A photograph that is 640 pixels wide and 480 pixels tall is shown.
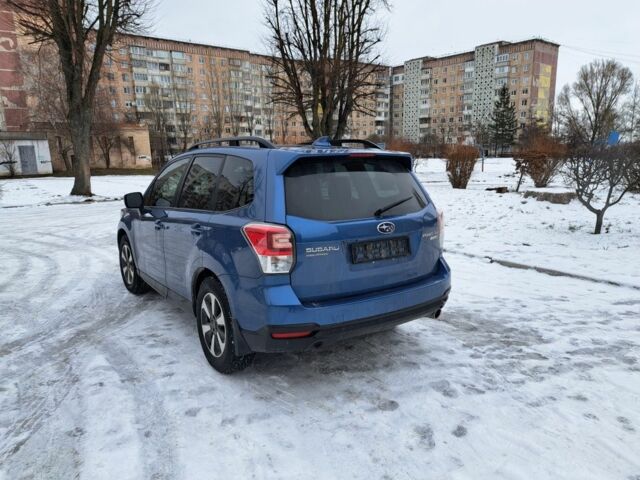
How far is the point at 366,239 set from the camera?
2.96 meters

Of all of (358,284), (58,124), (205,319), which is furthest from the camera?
(58,124)

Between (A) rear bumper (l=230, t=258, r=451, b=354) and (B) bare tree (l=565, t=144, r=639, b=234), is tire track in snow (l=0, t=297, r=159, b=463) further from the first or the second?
(B) bare tree (l=565, t=144, r=639, b=234)

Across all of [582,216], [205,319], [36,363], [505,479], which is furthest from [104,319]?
[582,216]

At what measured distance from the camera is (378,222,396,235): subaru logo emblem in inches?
119

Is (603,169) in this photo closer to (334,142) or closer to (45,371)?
(334,142)

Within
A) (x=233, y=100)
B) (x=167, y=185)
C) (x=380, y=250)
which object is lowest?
(x=380, y=250)

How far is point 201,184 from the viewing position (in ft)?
12.2

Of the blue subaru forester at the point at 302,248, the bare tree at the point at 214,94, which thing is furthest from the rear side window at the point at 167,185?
the bare tree at the point at 214,94

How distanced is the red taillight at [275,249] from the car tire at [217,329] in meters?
0.57

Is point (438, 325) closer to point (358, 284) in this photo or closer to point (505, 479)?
point (358, 284)

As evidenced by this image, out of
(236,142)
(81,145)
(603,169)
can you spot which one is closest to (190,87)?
(81,145)

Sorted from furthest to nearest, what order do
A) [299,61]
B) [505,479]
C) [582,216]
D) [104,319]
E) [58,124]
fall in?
[58,124], [299,61], [582,216], [104,319], [505,479]

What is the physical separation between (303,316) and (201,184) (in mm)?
1650

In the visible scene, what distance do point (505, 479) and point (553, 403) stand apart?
920 millimetres
